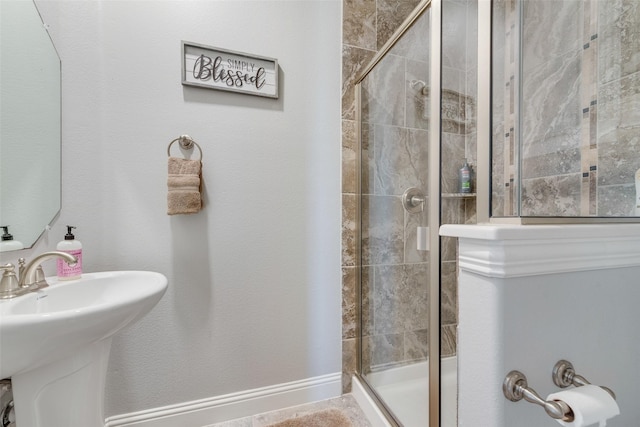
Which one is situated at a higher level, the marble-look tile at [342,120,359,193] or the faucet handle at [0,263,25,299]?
the marble-look tile at [342,120,359,193]

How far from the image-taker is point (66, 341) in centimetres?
62

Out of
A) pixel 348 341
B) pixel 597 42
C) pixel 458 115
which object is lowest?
pixel 348 341

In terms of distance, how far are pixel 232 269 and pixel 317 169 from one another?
64 cm

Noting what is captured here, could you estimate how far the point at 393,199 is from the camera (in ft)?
4.12

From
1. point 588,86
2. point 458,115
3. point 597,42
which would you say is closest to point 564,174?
point 588,86

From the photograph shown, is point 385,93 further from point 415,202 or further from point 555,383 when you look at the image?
point 555,383

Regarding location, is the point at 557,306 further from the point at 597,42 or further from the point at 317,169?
the point at 597,42

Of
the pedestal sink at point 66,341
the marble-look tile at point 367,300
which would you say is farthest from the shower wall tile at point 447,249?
the pedestal sink at point 66,341

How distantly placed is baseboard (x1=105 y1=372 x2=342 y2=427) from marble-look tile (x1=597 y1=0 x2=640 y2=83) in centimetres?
181

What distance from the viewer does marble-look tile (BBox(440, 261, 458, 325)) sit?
858 mm

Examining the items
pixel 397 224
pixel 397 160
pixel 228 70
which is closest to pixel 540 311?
pixel 397 224

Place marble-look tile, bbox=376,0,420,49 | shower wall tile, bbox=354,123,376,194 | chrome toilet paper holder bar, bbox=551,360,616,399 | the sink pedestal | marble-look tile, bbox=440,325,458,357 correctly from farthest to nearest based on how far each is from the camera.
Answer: marble-look tile, bbox=376,0,420,49, shower wall tile, bbox=354,123,376,194, marble-look tile, bbox=440,325,458,357, the sink pedestal, chrome toilet paper holder bar, bbox=551,360,616,399

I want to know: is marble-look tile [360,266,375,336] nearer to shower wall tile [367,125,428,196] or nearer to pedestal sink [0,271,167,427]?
Answer: shower wall tile [367,125,428,196]

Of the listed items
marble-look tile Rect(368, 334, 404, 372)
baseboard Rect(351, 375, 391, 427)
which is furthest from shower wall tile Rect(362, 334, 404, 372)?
baseboard Rect(351, 375, 391, 427)
